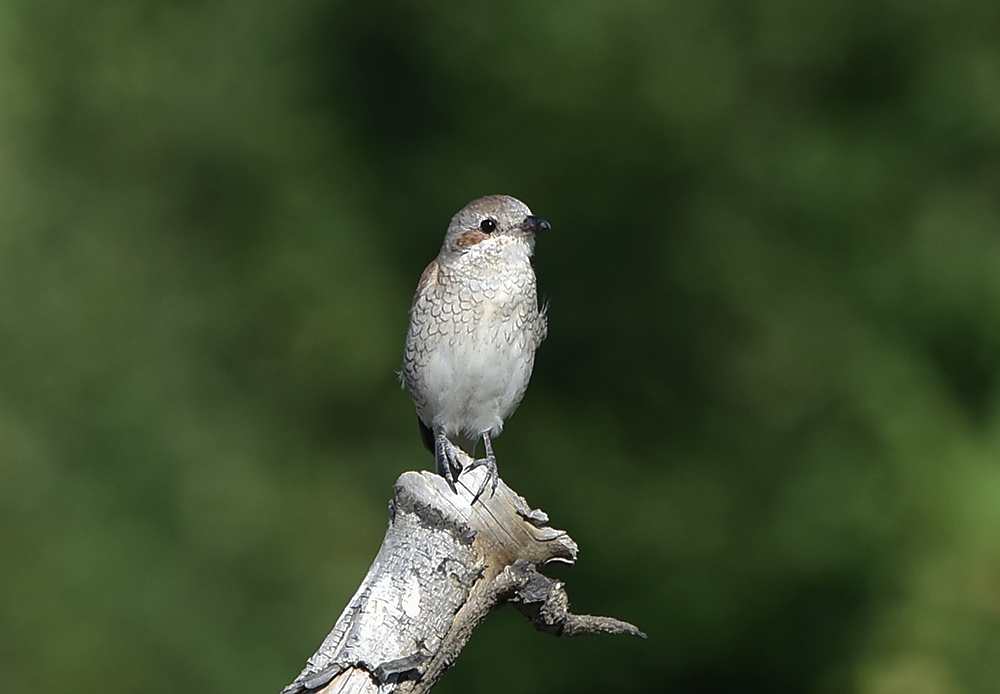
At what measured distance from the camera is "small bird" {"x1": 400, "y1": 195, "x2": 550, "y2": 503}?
3.87m

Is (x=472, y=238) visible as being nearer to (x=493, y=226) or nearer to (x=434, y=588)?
(x=493, y=226)

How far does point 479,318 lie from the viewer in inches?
152

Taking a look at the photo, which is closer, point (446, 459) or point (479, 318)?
point (446, 459)

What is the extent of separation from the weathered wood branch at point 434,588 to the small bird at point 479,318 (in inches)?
47.2

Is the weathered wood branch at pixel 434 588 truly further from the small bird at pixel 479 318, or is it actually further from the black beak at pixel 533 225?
the black beak at pixel 533 225

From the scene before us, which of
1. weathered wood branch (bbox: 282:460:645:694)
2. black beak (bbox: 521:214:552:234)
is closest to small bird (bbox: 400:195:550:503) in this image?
black beak (bbox: 521:214:552:234)

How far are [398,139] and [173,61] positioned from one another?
173cm

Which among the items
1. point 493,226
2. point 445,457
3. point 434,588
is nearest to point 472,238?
point 493,226

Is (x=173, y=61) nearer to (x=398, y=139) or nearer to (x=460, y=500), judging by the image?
(x=398, y=139)

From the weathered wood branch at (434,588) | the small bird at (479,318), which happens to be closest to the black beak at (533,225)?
the small bird at (479,318)

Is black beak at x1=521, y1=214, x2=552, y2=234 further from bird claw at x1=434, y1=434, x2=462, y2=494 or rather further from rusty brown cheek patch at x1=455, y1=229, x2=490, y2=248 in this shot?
bird claw at x1=434, y1=434, x2=462, y2=494

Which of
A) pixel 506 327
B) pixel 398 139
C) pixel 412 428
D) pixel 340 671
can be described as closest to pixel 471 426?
pixel 506 327

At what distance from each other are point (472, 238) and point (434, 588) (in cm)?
176

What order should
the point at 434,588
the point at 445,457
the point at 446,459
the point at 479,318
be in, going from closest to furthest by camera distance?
1. the point at 434,588
2. the point at 446,459
3. the point at 445,457
4. the point at 479,318
